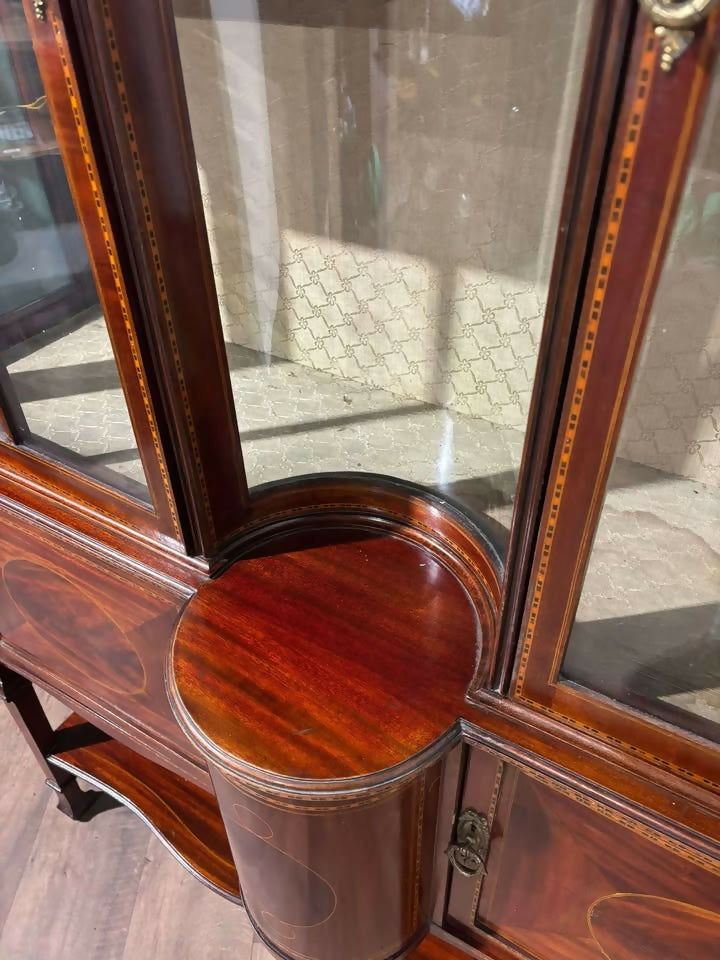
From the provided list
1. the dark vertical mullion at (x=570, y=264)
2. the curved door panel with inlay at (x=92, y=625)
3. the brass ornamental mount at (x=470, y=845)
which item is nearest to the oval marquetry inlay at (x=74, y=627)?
the curved door panel with inlay at (x=92, y=625)

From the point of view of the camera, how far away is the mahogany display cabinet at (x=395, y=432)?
0.46 m

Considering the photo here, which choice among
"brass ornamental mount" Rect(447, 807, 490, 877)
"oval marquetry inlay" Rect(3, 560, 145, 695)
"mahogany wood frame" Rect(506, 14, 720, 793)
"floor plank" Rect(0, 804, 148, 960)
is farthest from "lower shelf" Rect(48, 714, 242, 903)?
"mahogany wood frame" Rect(506, 14, 720, 793)

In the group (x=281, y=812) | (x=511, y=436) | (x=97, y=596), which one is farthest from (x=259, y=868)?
(x=511, y=436)

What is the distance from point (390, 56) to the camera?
2.01 ft

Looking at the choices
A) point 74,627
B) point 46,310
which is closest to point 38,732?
point 74,627

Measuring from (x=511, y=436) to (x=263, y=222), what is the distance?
330 mm

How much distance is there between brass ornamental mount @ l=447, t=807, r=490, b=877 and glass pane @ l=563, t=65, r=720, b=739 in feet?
0.67

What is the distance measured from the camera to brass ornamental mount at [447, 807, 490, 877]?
70 cm

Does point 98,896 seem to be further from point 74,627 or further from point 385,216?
point 385,216

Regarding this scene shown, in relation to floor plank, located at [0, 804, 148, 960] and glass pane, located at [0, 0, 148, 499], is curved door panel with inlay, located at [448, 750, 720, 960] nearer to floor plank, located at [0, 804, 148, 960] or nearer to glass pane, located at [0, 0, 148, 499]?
glass pane, located at [0, 0, 148, 499]

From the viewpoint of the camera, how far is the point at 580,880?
67cm

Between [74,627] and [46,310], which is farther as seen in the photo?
[74,627]

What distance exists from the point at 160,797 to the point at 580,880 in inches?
28.3

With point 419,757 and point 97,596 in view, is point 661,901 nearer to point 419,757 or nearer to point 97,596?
point 419,757
